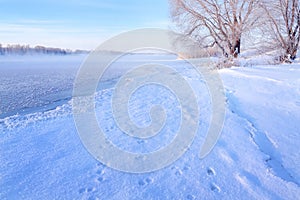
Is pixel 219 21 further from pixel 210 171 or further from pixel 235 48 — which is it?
pixel 210 171

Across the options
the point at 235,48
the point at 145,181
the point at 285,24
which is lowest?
the point at 145,181

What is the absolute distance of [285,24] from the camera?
13344 millimetres

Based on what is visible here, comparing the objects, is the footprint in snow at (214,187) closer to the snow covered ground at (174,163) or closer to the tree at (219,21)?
the snow covered ground at (174,163)

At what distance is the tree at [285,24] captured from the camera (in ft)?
43.1

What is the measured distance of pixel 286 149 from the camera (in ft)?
11.1

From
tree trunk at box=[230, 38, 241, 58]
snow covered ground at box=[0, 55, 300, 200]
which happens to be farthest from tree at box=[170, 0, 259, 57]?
snow covered ground at box=[0, 55, 300, 200]

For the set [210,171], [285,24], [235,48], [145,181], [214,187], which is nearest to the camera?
[214,187]

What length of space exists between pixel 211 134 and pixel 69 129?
2941 millimetres

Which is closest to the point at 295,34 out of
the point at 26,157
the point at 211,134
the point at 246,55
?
the point at 246,55

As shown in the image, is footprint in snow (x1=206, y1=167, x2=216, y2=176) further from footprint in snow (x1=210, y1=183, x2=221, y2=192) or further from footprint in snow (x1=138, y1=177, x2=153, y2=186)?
footprint in snow (x1=138, y1=177, x2=153, y2=186)

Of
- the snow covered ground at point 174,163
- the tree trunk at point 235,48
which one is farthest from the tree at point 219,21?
the snow covered ground at point 174,163

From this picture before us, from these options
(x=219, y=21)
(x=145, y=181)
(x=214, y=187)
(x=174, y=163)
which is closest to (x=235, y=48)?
(x=219, y=21)

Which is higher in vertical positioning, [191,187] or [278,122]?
[278,122]

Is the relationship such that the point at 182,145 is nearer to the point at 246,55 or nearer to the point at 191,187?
the point at 191,187
